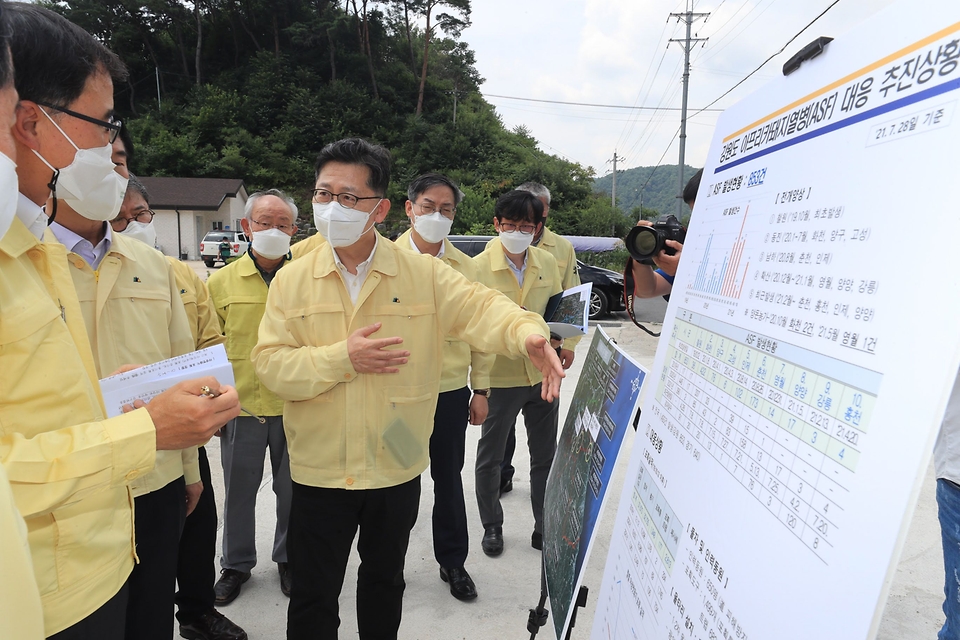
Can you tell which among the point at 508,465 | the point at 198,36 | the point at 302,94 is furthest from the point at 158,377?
the point at 198,36

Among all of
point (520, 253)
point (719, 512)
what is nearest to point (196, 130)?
point (520, 253)

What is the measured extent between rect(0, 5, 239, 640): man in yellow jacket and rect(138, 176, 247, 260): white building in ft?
97.2

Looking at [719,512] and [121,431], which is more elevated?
[719,512]

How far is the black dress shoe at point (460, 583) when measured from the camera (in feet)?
8.61

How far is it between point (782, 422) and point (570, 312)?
1.78 meters

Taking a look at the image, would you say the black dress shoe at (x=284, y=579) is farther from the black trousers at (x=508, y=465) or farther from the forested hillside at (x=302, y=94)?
the forested hillside at (x=302, y=94)

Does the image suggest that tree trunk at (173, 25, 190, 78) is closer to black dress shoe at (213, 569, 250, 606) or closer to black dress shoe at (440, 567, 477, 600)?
black dress shoe at (213, 569, 250, 606)

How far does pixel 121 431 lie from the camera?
1059 mm

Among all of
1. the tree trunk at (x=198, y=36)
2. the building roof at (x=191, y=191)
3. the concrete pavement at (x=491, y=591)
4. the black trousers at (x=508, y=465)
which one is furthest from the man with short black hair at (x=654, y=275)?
the tree trunk at (x=198, y=36)

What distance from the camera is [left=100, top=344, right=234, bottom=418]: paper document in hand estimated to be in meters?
1.24

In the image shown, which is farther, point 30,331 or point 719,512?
point 30,331

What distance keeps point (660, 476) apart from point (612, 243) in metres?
16.9

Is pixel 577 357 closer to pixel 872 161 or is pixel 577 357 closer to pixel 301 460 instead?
pixel 301 460

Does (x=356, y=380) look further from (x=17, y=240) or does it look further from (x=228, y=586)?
(x=228, y=586)
